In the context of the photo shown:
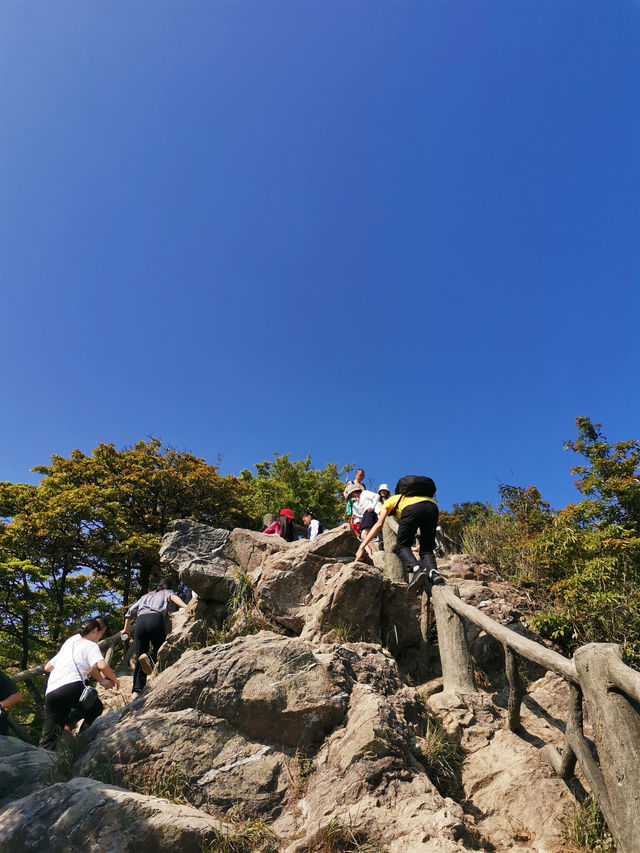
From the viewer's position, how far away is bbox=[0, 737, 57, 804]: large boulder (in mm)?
4293

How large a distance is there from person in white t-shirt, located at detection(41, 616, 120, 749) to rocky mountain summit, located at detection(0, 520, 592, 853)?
30cm

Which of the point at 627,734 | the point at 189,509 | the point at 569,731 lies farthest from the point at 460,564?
the point at 189,509

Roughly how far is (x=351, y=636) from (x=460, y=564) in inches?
127

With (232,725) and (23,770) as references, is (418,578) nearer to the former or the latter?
(232,725)

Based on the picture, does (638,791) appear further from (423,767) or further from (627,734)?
(423,767)

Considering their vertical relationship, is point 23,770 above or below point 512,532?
below

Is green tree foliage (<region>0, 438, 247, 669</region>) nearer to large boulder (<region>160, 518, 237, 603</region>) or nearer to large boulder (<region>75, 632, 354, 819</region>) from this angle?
large boulder (<region>160, 518, 237, 603</region>)

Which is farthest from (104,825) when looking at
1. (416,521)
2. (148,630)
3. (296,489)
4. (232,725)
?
(296,489)

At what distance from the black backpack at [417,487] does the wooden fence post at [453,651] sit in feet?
4.09

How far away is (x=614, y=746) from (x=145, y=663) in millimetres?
5687

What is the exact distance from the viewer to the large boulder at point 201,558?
22.5 ft

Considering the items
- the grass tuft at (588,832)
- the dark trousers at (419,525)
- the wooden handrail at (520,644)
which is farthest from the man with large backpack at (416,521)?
the grass tuft at (588,832)

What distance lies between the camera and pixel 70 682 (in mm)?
4852

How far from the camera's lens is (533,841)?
130 inches
